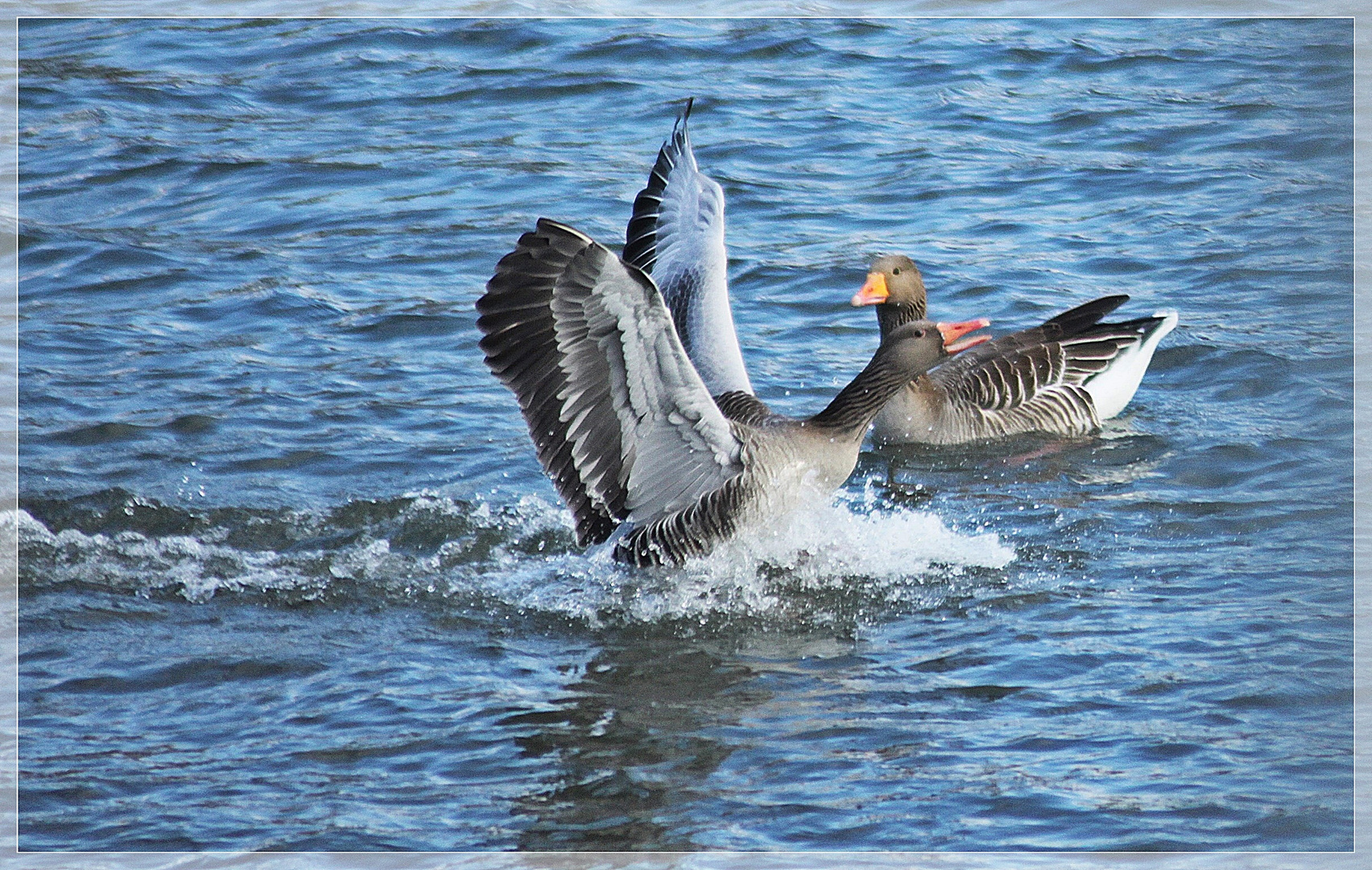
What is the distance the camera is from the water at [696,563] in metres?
4.67

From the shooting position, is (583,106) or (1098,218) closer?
(1098,218)

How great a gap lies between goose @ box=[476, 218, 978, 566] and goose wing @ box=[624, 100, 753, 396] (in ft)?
1.98

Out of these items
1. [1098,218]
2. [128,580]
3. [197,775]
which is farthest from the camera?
[1098,218]

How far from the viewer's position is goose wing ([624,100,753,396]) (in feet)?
22.2

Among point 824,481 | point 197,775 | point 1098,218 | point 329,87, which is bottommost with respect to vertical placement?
point 197,775

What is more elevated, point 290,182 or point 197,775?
point 290,182

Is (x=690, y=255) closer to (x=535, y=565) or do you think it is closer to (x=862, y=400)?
(x=862, y=400)

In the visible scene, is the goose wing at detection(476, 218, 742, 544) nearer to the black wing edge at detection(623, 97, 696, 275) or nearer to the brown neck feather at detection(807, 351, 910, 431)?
the brown neck feather at detection(807, 351, 910, 431)

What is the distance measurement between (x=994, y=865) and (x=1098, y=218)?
6.98 m

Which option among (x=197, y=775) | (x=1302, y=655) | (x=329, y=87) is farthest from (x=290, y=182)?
(x=1302, y=655)

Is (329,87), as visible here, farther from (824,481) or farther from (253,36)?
(824,481)

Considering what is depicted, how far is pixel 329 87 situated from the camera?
12703mm

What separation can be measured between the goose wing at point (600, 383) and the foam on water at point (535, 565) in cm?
30

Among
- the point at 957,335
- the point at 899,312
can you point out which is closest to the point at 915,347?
the point at 957,335
